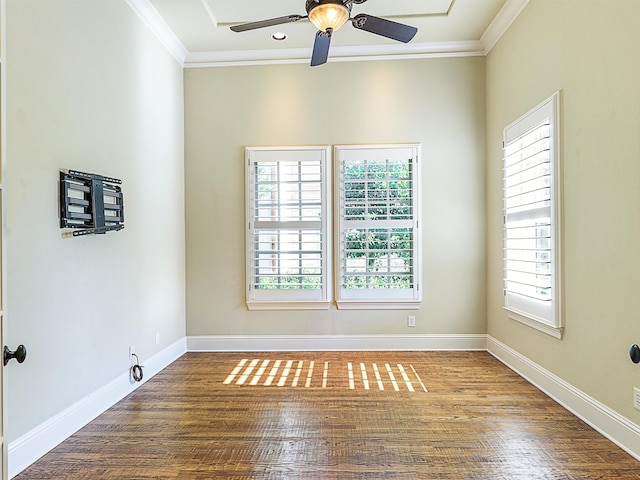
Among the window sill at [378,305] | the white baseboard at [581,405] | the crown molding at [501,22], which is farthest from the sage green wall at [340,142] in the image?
the white baseboard at [581,405]

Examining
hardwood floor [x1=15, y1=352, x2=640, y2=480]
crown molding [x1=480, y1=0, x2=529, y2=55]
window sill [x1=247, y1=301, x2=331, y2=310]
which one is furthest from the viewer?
window sill [x1=247, y1=301, x2=331, y2=310]

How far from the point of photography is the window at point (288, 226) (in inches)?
181

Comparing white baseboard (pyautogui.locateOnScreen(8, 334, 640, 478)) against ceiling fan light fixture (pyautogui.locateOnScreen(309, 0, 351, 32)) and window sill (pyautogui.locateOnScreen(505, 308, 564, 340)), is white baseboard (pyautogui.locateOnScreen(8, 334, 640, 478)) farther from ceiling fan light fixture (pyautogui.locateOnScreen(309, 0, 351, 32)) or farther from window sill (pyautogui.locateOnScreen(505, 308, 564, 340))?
ceiling fan light fixture (pyautogui.locateOnScreen(309, 0, 351, 32))

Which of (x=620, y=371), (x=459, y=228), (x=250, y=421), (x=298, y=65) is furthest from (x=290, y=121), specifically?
(x=620, y=371)

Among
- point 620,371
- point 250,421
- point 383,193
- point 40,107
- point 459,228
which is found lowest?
point 250,421

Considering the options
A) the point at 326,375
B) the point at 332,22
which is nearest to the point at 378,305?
the point at 326,375

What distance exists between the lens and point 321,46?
311 centimetres

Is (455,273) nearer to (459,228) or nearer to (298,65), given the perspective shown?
(459,228)

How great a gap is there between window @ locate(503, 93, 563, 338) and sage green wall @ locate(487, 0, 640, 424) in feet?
0.30

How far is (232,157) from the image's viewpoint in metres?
4.71

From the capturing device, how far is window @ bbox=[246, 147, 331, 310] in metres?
4.59

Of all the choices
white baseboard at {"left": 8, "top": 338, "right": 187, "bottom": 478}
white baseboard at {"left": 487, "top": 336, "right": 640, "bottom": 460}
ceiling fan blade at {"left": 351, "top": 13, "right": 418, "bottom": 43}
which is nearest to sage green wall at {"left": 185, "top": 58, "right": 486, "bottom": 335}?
white baseboard at {"left": 487, "top": 336, "right": 640, "bottom": 460}

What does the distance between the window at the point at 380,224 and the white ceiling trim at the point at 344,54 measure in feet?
3.28

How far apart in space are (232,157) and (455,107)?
250 centimetres
